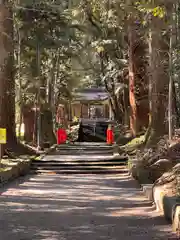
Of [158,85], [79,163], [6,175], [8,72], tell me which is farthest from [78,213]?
[8,72]

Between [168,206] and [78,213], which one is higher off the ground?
[168,206]

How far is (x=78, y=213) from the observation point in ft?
Answer: 30.1

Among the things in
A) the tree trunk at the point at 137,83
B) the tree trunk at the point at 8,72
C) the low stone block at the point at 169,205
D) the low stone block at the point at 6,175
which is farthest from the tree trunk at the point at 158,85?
the low stone block at the point at 169,205

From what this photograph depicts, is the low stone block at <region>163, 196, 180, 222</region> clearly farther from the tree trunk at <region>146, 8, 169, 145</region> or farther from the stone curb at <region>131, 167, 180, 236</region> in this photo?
the tree trunk at <region>146, 8, 169, 145</region>

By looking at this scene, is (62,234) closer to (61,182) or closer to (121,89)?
(61,182)

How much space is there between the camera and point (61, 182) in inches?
571

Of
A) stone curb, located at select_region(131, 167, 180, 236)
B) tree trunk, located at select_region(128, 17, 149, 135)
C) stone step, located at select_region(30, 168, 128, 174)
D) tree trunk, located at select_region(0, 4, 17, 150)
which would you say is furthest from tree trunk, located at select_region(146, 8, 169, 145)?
stone curb, located at select_region(131, 167, 180, 236)

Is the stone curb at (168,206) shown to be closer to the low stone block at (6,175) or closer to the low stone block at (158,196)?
the low stone block at (158,196)

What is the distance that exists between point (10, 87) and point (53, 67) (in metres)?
13.8

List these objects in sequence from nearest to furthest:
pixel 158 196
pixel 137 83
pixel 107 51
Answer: pixel 158 196 → pixel 137 83 → pixel 107 51

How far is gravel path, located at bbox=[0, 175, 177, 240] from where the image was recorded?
739 centimetres

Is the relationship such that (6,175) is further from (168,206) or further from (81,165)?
(168,206)

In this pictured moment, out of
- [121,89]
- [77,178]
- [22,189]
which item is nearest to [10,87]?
[77,178]

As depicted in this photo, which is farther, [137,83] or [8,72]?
[137,83]
